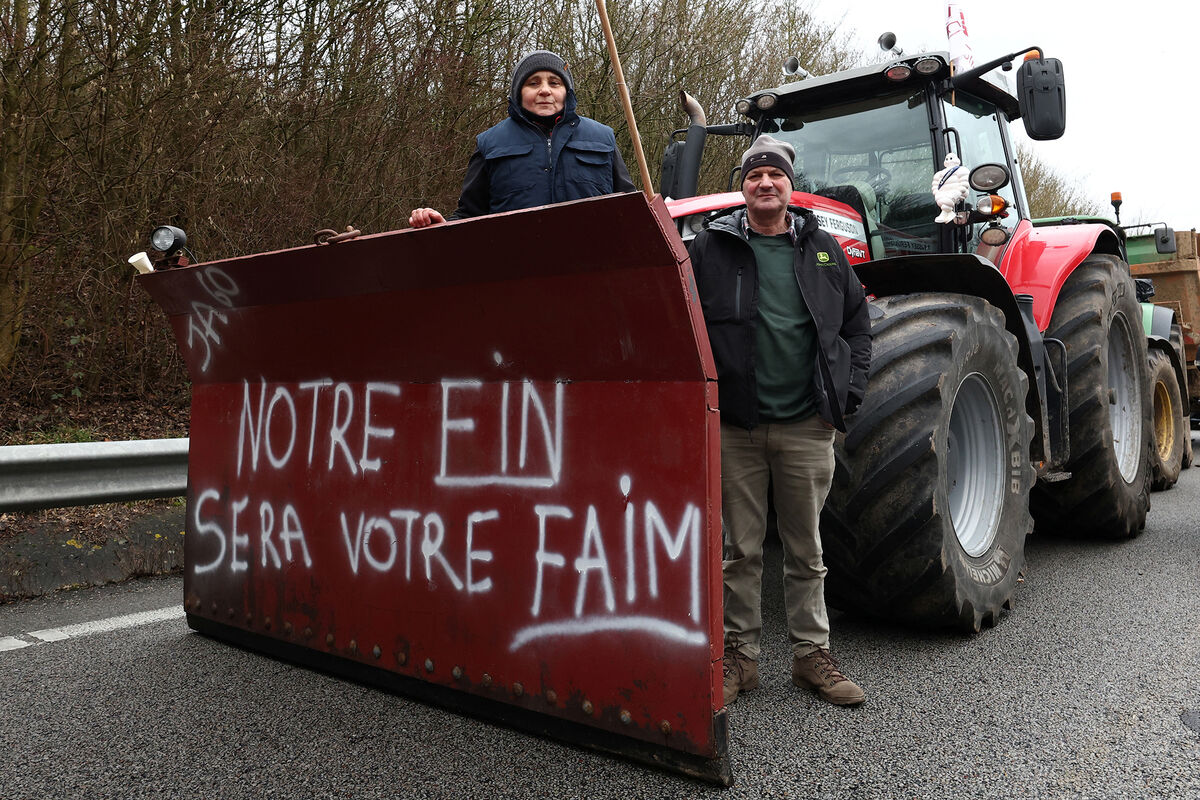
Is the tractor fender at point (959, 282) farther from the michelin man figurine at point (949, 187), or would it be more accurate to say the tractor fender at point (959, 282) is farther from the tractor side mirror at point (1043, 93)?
the tractor side mirror at point (1043, 93)

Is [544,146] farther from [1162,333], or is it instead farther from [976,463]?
[1162,333]

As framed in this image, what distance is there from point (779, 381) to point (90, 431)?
5.33 meters

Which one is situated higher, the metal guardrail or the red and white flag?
the red and white flag

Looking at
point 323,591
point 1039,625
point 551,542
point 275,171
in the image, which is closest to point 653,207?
point 551,542

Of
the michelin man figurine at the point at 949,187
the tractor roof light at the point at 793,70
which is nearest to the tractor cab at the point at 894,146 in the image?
the michelin man figurine at the point at 949,187

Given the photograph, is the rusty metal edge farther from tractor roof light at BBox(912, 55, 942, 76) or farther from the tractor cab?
tractor roof light at BBox(912, 55, 942, 76)

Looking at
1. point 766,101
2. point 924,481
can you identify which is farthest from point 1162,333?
point 924,481

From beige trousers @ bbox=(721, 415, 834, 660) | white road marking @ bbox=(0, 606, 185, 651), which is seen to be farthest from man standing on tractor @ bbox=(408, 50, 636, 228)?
white road marking @ bbox=(0, 606, 185, 651)

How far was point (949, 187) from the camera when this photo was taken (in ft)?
14.9

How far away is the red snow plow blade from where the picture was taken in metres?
2.49

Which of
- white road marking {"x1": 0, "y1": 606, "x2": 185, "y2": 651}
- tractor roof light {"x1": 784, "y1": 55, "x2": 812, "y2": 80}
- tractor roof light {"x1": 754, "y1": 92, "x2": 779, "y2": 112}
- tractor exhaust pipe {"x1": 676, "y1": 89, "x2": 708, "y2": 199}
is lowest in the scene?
white road marking {"x1": 0, "y1": 606, "x2": 185, "y2": 651}

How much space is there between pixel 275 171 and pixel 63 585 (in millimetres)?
4442

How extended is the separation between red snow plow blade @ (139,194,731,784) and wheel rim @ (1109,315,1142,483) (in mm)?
4327

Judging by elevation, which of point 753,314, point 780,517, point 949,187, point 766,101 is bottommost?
point 780,517
